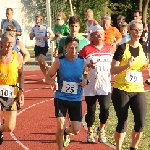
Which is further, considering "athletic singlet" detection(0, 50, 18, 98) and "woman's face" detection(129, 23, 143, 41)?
"athletic singlet" detection(0, 50, 18, 98)

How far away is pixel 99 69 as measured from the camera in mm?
7887

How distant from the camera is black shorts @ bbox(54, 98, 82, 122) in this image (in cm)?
701

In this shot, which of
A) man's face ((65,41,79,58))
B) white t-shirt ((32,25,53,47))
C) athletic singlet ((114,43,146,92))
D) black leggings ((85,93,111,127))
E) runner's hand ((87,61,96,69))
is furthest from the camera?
white t-shirt ((32,25,53,47))

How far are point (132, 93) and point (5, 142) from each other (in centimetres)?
260

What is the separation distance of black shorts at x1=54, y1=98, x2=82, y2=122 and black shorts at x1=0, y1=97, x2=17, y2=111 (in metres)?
0.75

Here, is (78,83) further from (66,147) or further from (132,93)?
(66,147)

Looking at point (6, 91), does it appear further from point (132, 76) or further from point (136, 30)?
point (136, 30)

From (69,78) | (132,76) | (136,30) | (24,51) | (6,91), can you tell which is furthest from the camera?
(24,51)

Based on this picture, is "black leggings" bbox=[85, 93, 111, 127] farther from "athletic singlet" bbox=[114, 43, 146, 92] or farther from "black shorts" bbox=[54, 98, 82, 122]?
"athletic singlet" bbox=[114, 43, 146, 92]

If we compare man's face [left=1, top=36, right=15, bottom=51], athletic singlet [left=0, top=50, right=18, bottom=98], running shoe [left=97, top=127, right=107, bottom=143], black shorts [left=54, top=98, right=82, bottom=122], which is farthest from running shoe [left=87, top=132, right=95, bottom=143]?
man's face [left=1, top=36, right=15, bottom=51]

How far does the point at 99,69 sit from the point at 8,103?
Result: 5.09ft

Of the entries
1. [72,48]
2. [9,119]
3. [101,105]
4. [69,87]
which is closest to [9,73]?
[9,119]

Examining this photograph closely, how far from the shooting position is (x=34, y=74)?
20.4 m

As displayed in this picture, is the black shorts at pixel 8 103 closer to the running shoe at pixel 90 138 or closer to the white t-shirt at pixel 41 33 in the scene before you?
the running shoe at pixel 90 138
